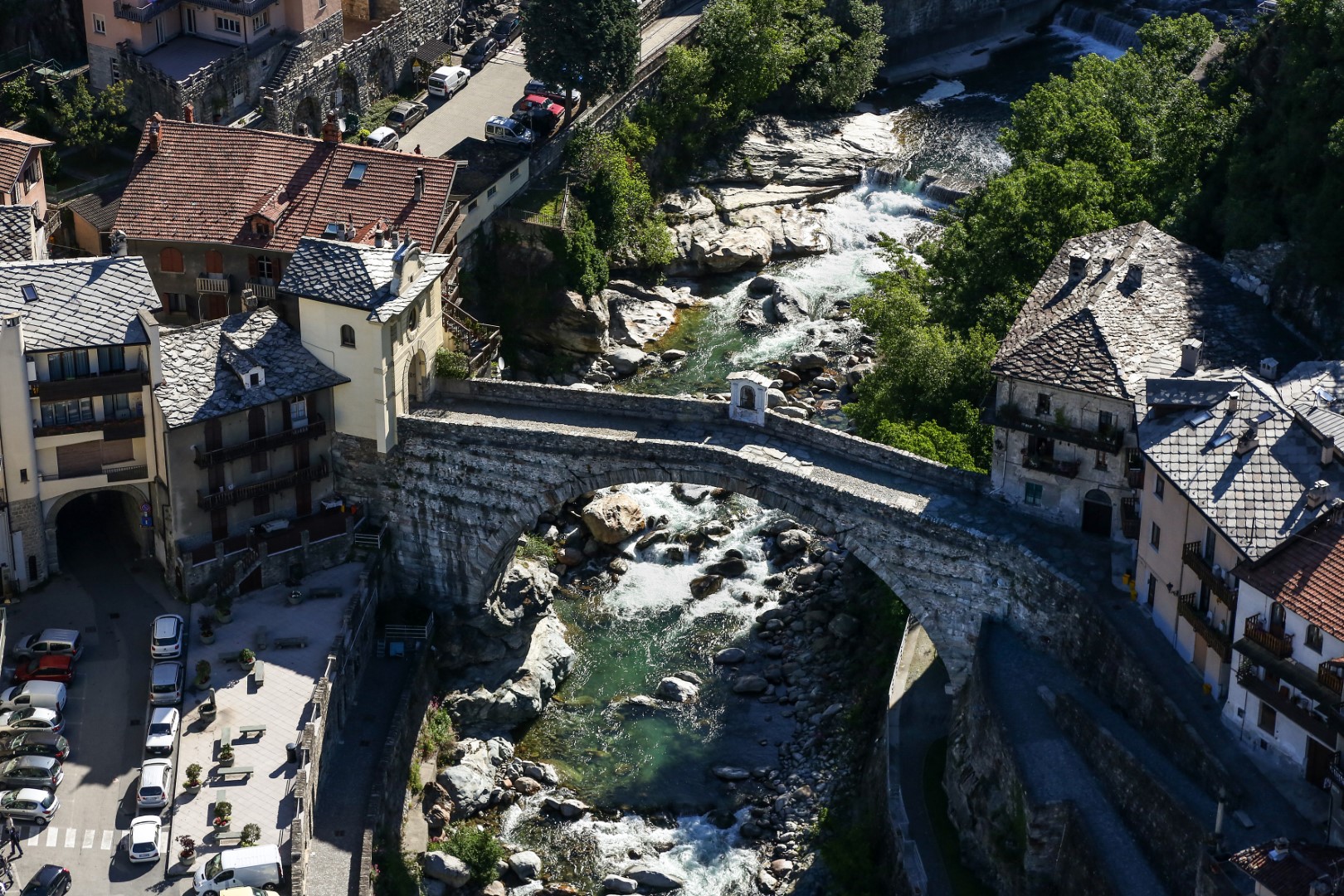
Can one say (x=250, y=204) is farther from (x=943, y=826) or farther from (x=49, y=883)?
(x=943, y=826)

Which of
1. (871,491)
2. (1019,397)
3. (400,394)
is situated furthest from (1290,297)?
(400,394)

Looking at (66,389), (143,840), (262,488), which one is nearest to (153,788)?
(143,840)

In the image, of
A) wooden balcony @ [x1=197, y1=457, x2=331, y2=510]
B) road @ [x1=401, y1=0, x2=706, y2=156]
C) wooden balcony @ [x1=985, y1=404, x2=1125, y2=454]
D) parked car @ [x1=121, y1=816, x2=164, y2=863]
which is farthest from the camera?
road @ [x1=401, y1=0, x2=706, y2=156]

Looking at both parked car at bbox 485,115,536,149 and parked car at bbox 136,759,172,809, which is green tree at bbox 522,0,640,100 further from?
parked car at bbox 136,759,172,809

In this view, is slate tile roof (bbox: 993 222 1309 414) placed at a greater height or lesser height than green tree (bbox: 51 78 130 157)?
lesser

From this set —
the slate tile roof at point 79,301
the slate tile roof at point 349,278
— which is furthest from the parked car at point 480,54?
the slate tile roof at point 79,301

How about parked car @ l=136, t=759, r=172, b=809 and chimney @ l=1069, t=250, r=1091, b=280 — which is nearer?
parked car @ l=136, t=759, r=172, b=809

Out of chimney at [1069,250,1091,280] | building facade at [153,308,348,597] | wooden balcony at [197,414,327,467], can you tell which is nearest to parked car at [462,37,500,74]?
building facade at [153,308,348,597]

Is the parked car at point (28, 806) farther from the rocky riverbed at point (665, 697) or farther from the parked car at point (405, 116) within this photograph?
the parked car at point (405, 116)
